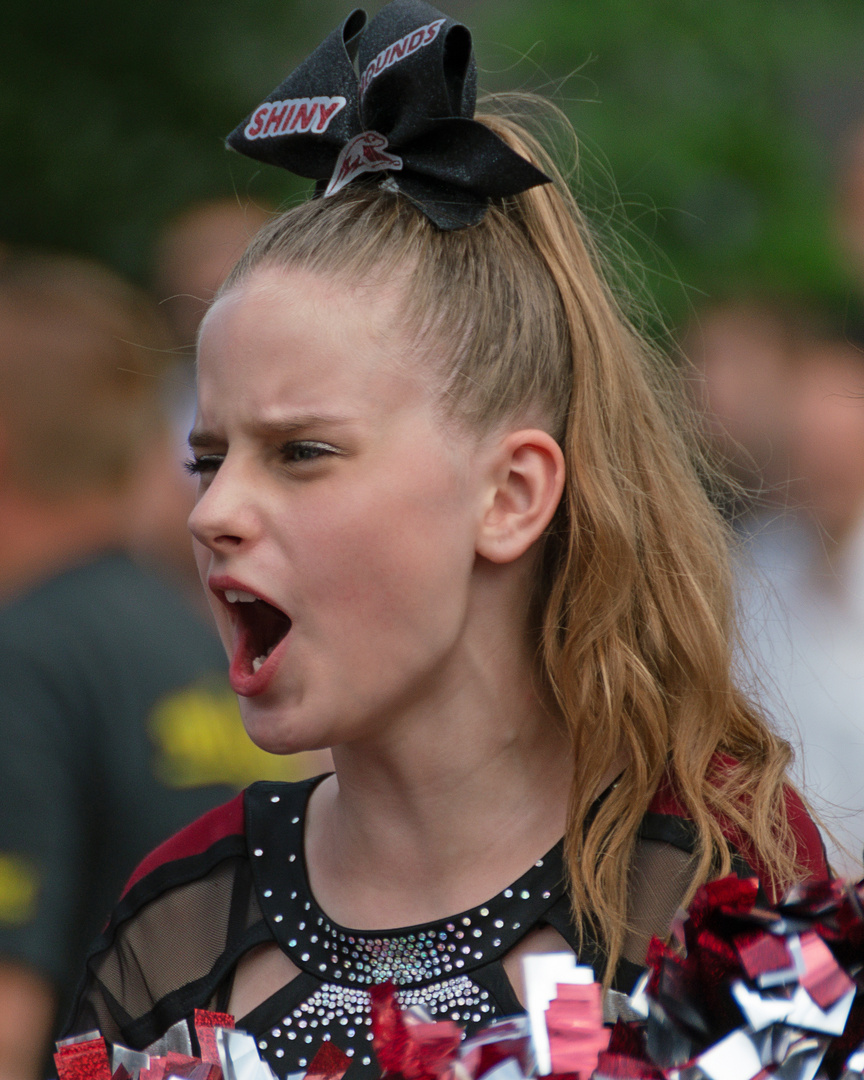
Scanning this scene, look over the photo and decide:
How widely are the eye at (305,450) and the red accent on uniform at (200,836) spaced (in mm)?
616

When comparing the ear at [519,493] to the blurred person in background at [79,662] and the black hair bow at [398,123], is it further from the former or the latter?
the blurred person in background at [79,662]

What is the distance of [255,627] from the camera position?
1.77 metres


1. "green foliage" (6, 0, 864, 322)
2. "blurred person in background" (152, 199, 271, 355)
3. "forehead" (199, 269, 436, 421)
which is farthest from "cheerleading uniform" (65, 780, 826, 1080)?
"green foliage" (6, 0, 864, 322)

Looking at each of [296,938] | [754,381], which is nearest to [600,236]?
[296,938]

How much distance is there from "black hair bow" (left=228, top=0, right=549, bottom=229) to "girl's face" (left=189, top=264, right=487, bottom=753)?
19cm

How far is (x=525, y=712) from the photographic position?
185 centimetres

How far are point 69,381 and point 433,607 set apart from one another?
66.3 inches

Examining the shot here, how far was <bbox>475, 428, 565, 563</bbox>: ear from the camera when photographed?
5.73 ft

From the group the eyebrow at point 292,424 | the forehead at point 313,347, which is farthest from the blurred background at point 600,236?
the eyebrow at point 292,424

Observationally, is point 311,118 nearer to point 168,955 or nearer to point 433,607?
point 433,607

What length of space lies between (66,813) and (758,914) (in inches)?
69.9

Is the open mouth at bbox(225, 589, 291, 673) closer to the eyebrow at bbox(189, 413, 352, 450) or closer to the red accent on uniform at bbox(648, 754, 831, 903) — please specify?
the eyebrow at bbox(189, 413, 352, 450)

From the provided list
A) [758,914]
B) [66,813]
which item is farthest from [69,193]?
[758,914]

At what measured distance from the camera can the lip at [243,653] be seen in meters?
1.64
